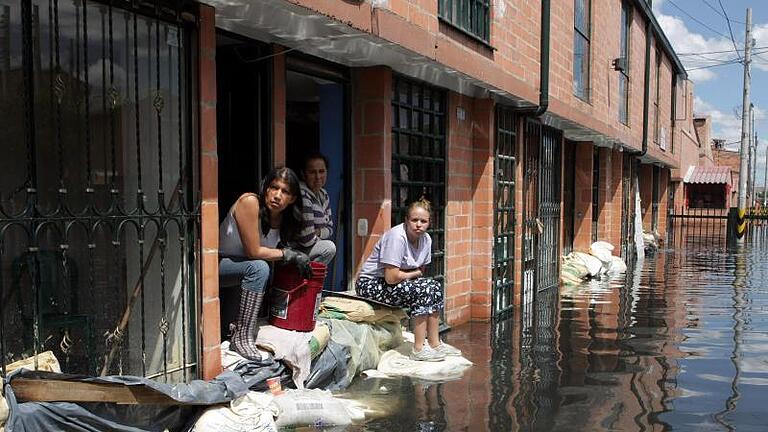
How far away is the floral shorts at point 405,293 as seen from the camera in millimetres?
6133

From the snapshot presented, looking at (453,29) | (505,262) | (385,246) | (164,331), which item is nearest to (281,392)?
(164,331)

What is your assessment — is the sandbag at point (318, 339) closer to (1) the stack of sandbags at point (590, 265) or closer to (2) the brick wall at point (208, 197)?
(2) the brick wall at point (208, 197)

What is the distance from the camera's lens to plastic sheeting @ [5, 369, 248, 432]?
330 centimetres

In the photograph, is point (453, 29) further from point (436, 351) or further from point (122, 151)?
point (122, 151)

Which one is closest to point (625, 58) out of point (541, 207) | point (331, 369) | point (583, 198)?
point (583, 198)

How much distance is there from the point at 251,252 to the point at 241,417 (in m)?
1.10

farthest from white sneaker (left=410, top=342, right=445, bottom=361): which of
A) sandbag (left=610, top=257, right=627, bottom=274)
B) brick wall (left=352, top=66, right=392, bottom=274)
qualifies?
sandbag (left=610, top=257, right=627, bottom=274)

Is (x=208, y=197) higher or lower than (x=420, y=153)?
lower

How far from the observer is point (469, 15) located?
7941 mm

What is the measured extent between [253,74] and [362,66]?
1292 millimetres

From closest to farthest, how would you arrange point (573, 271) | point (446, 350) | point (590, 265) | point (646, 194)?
point (446, 350)
point (573, 271)
point (590, 265)
point (646, 194)

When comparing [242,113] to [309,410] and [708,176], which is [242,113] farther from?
[708,176]

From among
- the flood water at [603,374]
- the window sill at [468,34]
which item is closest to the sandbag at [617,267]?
the flood water at [603,374]

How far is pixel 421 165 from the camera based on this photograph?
753cm
